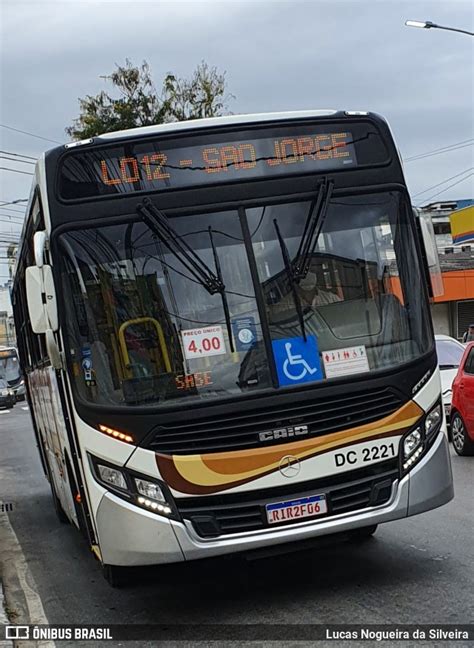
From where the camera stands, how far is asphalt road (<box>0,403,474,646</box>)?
22.5ft

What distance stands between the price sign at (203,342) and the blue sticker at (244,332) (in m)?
0.10

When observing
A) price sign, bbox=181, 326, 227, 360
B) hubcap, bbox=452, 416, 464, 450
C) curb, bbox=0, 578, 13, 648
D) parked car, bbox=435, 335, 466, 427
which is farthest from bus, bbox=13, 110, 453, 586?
parked car, bbox=435, 335, 466, 427

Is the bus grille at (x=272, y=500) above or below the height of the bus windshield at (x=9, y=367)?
above

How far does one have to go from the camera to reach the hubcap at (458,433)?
606 inches

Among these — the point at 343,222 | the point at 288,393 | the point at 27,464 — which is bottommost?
the point at 27,464

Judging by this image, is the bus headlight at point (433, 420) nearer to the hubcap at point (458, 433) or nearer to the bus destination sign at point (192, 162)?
the bus destination sign at point (192, 162)

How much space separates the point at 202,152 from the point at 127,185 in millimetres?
607

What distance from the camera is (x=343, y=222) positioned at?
724 centimetres

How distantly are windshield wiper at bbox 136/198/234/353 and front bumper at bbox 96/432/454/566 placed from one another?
4.05 feet

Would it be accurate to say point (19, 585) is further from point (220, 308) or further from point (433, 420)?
point (433, 420)

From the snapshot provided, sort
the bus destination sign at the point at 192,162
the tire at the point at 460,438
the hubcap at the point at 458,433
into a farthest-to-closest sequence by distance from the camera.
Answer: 1. the hubcap at the point at 458,433
2. the tire at the point at 460,438
3. the bus destination sign at the point at 192,162

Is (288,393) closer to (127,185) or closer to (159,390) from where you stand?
(159,390)

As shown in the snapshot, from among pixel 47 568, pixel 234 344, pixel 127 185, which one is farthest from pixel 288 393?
pixel 47 568

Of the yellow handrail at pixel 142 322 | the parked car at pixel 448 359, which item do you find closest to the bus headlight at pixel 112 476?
the yellow handrail at pixel 142 322
